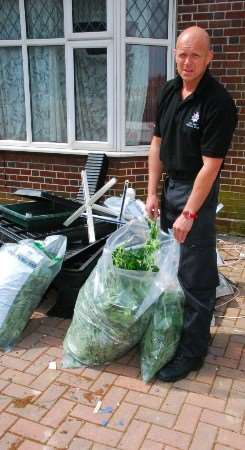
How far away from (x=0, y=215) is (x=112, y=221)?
1.00m

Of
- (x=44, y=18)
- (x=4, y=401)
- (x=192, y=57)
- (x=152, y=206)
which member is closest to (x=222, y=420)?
(x=4, y=401)

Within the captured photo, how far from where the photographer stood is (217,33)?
4777mm

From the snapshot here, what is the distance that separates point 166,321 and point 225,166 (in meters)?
2.84

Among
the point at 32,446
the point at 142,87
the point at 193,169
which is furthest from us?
the point at 142,87

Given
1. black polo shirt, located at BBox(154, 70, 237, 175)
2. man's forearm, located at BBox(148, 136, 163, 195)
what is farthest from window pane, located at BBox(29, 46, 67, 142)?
black polo shirt, located at BBox(154, 70, 237, 175)

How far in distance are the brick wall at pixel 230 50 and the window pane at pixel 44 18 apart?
1.33 m

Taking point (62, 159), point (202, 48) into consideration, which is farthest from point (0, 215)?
point (202, 48)

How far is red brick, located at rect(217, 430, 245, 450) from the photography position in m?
2.22

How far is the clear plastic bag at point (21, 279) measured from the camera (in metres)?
2.99

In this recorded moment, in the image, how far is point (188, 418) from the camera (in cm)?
241

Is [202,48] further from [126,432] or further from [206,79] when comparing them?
[126,432]

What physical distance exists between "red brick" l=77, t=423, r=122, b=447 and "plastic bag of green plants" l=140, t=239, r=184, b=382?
17.9 inches

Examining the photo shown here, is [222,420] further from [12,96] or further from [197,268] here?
[12,96]

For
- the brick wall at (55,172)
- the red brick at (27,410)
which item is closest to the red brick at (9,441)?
the red brick at (27,410)
